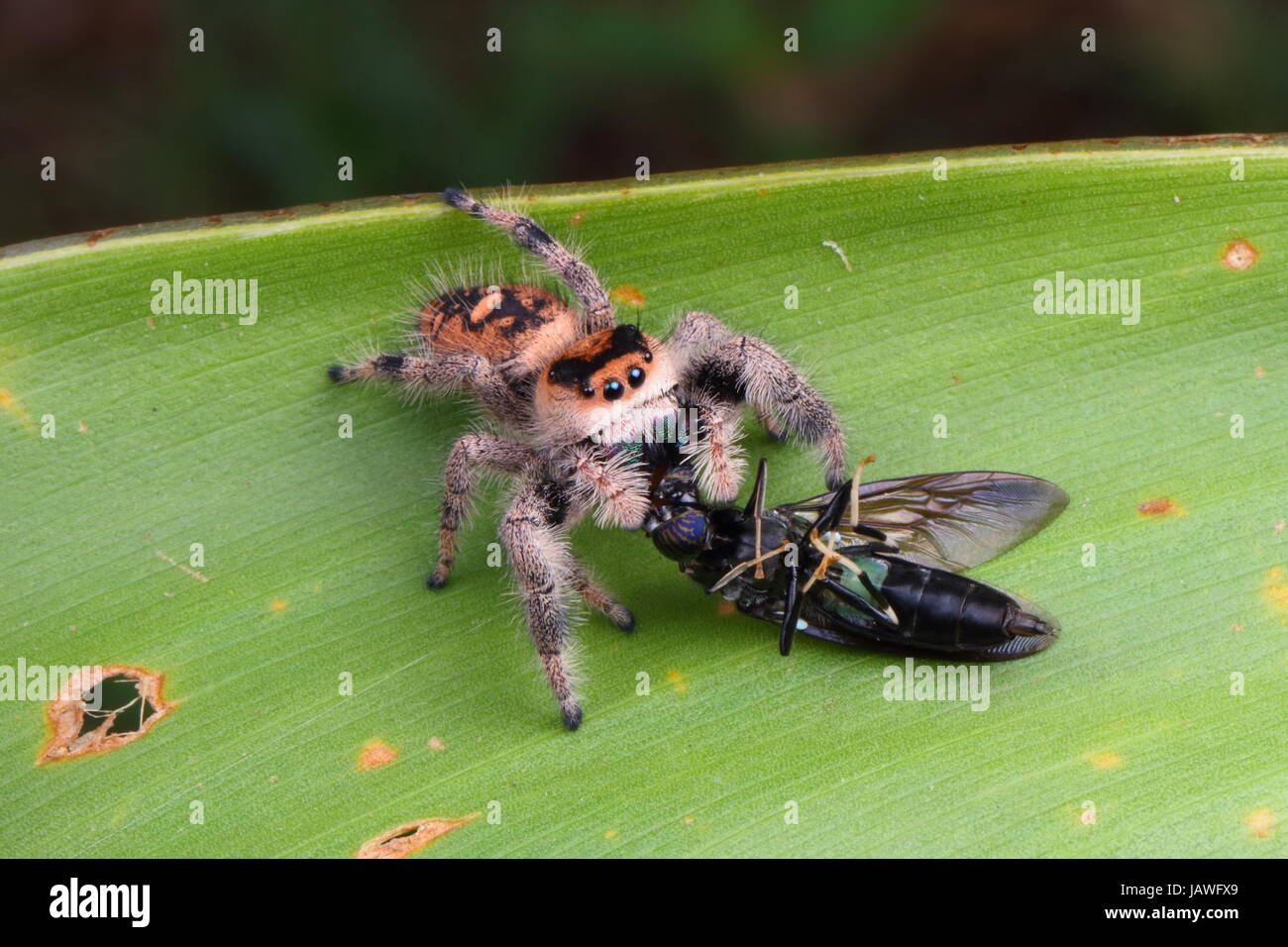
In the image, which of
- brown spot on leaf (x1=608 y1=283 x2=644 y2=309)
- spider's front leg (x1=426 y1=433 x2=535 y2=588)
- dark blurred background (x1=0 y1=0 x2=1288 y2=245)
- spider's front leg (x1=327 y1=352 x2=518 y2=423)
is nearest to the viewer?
spider's front leg (x1=426 y1=433 x2=535 y2=588)

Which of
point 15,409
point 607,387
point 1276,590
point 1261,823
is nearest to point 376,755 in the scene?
point 607,387

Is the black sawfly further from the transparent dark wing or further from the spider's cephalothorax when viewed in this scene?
the spider's cephalothorax

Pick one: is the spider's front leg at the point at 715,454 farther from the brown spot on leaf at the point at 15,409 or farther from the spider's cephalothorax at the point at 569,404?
the brown spot on leaf at the point at 15,409

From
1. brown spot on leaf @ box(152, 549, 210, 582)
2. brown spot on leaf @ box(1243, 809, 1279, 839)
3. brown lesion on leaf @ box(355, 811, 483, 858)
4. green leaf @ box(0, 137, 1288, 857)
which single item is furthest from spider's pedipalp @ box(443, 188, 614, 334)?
brown spot on leaf @ box(1243, 809, 1279, 839)

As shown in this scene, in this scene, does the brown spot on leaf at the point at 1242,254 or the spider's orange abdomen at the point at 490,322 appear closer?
the brown spot on leaf at the point at 1242,254

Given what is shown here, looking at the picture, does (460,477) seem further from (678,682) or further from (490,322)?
(678,682)

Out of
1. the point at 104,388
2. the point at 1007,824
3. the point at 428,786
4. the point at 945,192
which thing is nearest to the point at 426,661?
the point at 428,786

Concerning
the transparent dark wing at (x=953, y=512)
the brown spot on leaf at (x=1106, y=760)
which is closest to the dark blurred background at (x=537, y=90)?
the transparent dark wing at (x=953, y=512)
